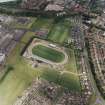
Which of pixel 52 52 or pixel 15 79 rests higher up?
pixel 52 52

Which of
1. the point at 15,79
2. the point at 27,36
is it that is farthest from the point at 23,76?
the point at 27,36

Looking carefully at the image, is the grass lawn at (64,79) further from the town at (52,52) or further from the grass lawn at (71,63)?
the grass lawn at (71,63)

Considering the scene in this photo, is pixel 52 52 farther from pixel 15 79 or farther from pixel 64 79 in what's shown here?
pixel 15 79

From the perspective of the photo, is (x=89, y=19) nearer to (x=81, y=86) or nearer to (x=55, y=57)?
(x=55, y=57)

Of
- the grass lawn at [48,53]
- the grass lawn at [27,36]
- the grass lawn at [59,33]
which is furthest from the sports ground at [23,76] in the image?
the grass lawn at [59,33]

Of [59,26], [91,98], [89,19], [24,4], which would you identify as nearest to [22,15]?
[24,4]

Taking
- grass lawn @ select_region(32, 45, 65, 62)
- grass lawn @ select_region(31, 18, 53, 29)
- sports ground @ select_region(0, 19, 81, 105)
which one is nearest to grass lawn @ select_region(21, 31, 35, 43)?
sports ground @ select_region(0, 19, 81, 105)

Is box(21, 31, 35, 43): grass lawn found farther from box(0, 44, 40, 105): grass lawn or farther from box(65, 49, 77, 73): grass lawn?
box(65, 49, 77, 73): grass lawn
